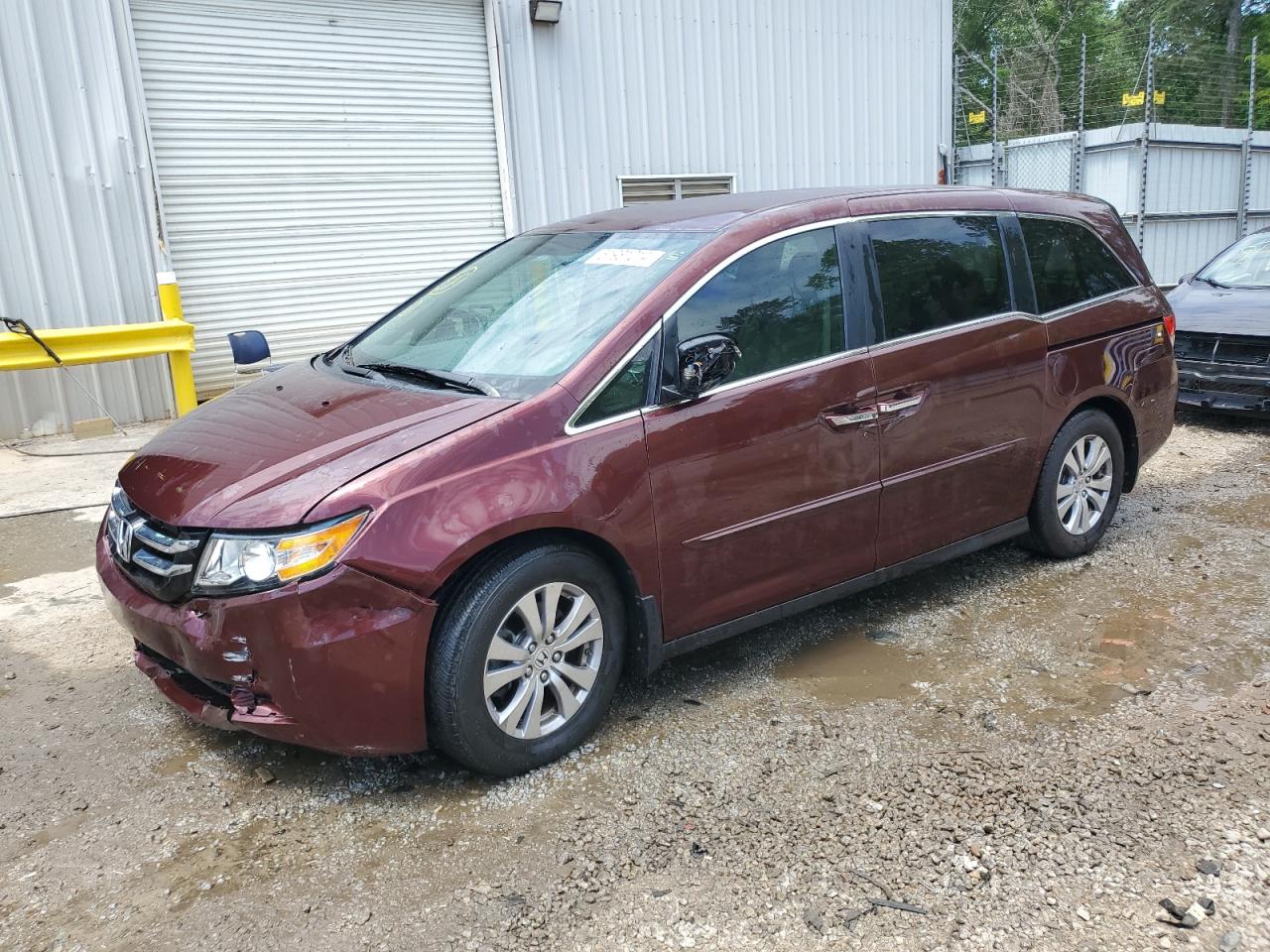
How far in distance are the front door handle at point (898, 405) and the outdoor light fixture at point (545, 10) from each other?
23.6ft

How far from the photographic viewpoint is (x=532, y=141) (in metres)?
10.0

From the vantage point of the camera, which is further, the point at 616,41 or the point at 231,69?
the point at 616,41

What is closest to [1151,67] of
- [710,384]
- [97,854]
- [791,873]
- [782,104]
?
[782,104]

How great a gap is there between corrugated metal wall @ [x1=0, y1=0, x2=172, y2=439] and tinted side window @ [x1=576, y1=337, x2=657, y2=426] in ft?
20.8

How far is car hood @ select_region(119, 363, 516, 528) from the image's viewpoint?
2.95 meters

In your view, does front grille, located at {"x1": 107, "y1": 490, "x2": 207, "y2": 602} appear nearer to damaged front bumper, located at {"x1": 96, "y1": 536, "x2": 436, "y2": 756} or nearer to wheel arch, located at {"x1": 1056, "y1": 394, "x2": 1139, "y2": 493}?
damaged front bumper, located at {"x1": 96, "y1": 536, "x2": 436, "y2": 756}

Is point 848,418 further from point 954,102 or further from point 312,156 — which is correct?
point 954,102

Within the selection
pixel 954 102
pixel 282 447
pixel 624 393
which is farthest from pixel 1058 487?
pixel 954 102

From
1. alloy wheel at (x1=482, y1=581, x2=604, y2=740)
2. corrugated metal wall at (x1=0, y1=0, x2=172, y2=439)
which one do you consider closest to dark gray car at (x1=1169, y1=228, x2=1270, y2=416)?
alloy wheel at (x1=482, y1=581, x2=604, y2=740)

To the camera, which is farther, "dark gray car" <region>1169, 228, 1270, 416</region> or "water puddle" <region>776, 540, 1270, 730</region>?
"dark gray car" <region>1169, 228, 1270, 416</region>

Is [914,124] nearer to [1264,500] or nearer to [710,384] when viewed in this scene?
[1264,500]

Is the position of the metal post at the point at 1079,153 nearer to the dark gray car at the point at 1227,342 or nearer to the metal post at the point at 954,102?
the metal post at the point at 954,102

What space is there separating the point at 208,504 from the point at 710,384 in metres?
1.63

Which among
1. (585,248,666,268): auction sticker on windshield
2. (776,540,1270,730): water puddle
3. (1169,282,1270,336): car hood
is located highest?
(585,248,666,268): auction sticker on windshield
